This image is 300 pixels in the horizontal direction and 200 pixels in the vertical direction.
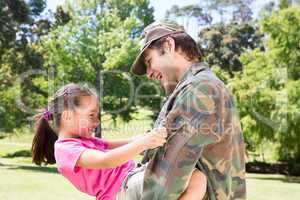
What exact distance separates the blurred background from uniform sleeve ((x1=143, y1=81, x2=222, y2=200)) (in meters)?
22.9

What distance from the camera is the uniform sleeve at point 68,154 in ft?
7.94

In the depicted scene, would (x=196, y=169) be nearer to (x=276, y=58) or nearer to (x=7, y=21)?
(x=7, y=21)

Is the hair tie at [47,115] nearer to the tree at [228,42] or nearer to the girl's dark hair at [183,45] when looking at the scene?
the girl's dark hair at [183,45]

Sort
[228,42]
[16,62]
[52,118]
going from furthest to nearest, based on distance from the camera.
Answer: [228,42]
[16,62]
[52,118]

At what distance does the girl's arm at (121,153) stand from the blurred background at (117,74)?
22.3 metres

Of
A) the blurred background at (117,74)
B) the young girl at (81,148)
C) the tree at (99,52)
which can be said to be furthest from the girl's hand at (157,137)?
the tree at (99,52)

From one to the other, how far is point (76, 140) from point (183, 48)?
91cm

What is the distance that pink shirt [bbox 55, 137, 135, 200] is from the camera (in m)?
2.51

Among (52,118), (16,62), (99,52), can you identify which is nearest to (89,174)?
(52,118)

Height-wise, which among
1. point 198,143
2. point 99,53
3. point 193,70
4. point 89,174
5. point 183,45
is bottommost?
point 89,174

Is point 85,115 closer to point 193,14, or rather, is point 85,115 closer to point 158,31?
point 158,31

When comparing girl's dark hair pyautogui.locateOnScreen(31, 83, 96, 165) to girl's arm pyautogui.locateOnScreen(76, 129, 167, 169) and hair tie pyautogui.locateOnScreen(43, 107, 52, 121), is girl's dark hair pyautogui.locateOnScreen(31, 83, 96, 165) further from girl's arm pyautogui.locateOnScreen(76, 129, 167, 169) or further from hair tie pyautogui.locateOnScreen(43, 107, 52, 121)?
girl's arm pyautogui.locateOnScreen(76, 129, 167, 169)

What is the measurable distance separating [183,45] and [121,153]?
528 mm

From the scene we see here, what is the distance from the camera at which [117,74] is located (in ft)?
107
